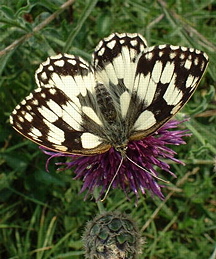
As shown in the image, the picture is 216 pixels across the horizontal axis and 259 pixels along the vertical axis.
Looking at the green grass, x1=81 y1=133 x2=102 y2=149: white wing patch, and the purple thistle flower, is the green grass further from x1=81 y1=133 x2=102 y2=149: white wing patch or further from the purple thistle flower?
x1=81 y1=133 x2=102 y2=149: white wing patch

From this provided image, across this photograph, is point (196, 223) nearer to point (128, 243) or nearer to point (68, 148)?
point (128, 243)

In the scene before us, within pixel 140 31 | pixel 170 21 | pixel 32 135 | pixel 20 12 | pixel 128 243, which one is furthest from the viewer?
pixel 140 31

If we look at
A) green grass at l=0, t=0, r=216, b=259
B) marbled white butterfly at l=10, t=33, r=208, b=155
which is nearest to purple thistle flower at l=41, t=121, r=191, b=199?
marbled white butterfly at l=10, t=33, r=208, b=155

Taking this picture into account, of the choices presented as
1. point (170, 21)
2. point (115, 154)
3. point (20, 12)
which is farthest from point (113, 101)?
point (170, 21)

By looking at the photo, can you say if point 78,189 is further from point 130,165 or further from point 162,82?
point 162,82

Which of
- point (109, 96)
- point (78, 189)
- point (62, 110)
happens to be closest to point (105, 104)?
point (109, 96)

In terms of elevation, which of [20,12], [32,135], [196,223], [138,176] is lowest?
[196,223]
